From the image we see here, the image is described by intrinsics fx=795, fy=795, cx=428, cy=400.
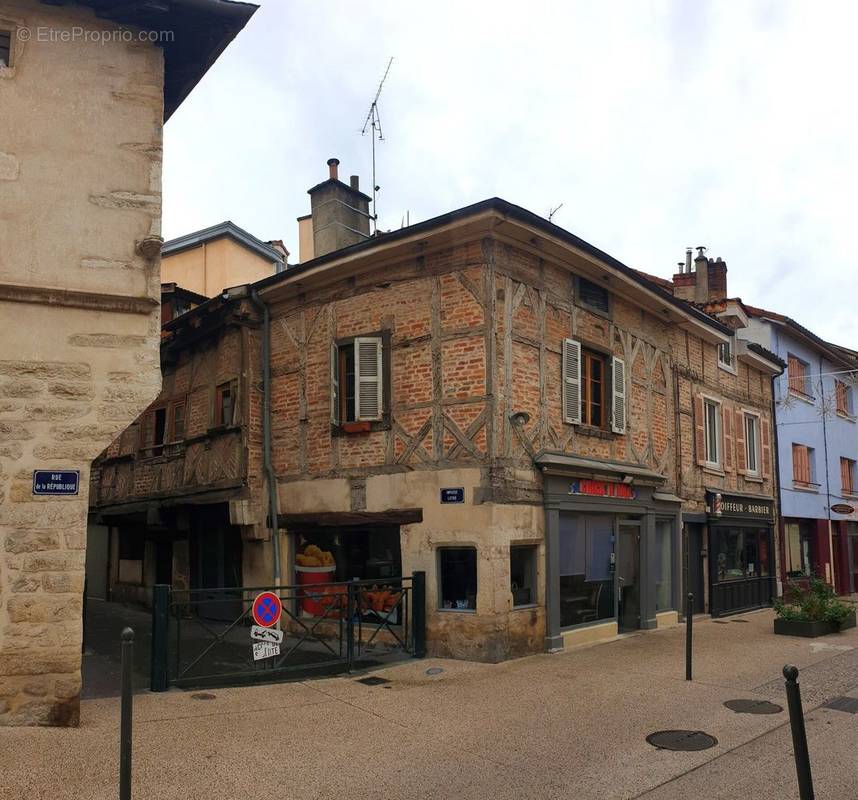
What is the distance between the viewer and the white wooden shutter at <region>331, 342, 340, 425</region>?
12.2 metres

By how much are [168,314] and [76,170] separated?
9.63m

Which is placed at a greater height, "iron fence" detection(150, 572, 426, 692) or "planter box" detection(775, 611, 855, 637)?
"iron fence" detection(150, 572, 426, 692)

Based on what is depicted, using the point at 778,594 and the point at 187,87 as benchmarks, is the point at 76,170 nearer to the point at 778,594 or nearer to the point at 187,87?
the point at 187,87

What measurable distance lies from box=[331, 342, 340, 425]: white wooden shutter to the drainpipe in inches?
63.0

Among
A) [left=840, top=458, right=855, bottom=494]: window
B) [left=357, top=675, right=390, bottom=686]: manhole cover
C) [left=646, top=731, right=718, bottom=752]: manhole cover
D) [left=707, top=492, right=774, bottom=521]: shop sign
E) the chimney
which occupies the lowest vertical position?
[left=357, top=675, right=390, bottom=686]: manhole cover

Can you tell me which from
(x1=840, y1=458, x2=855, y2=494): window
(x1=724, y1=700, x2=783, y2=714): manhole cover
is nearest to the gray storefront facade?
(x1=724, y1=700, x2=783, y2=714): manhole cover

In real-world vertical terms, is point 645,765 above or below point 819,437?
below

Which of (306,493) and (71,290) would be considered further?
(306,493)

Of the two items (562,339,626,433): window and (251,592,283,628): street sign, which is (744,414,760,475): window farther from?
(251,592,283,628): street sign

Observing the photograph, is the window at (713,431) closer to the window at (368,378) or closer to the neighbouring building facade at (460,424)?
the neighbouring building facade at (460,424)

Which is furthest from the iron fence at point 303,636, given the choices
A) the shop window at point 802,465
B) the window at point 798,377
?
the window at point 798,377

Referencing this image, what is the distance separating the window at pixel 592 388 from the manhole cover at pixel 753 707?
488 centimetres

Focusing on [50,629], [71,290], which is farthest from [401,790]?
[71,290]

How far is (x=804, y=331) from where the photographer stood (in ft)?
69.6
